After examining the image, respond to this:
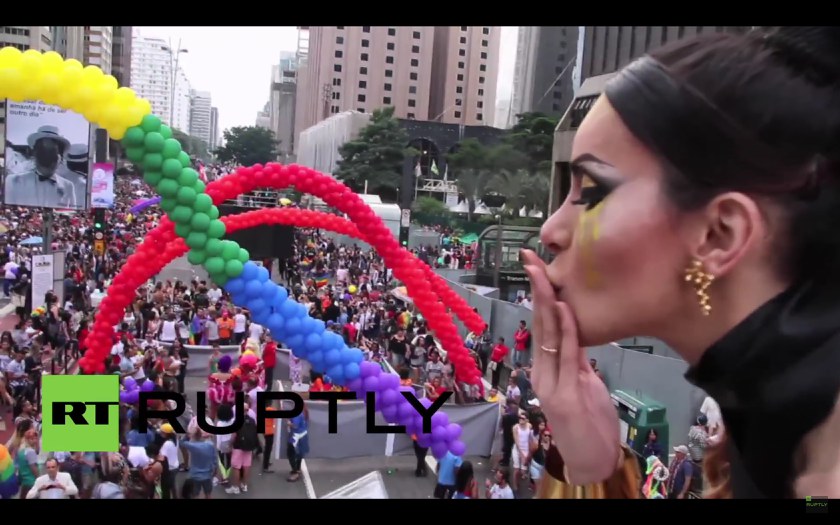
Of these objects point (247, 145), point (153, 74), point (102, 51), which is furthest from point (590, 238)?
point (153, 74)

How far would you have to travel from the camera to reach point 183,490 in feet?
18.5

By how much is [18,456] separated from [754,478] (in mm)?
5215

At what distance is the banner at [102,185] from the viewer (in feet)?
50.8


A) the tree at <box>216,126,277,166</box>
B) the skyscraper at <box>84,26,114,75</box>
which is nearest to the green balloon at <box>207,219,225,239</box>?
the tree at <box>216,126,277,166</box>

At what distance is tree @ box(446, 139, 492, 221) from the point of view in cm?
2036

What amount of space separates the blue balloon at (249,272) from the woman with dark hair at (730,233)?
2819mm

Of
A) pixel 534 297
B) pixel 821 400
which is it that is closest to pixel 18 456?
pixel 534 297

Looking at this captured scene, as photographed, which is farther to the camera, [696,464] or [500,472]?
[500,472]

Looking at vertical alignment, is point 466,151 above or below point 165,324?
above

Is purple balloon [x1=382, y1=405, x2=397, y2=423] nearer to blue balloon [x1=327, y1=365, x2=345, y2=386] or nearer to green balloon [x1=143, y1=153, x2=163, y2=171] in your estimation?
blue balloon [x1=327, y1=365, x2=345, y2=386]

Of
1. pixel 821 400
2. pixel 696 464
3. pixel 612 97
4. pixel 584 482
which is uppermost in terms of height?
pixel 612 97

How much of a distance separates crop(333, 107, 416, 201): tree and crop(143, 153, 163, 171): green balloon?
2080cm
